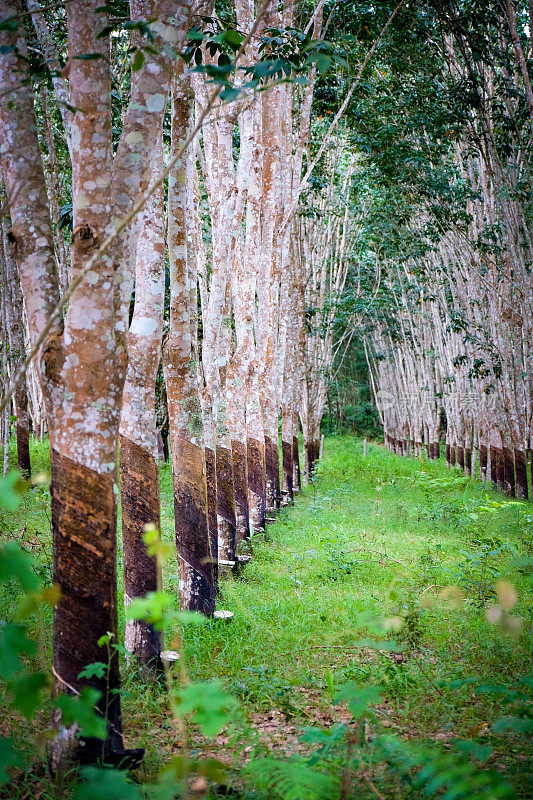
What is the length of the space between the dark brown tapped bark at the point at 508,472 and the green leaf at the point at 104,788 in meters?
14.7

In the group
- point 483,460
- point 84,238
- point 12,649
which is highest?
point 84,238

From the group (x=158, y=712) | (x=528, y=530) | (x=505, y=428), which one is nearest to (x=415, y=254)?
(x=505, y=428)

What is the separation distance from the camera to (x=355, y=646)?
3.90 metres

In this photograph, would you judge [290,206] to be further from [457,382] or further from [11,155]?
[457,382]

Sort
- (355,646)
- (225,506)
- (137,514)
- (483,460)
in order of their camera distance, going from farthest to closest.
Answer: (483,460)
(225,506)
(137,514)
(355,646)

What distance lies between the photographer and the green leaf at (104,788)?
1838 millimetres

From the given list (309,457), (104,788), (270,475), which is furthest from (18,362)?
(104,788)

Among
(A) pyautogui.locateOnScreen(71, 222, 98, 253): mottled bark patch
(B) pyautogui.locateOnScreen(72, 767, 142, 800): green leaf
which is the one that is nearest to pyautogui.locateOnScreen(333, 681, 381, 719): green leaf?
(B) pyautogui.locateOnScreen(72, 767, 142, 800): green leaf

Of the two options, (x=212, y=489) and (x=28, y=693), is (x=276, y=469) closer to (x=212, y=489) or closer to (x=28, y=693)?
(x=212, y=489)

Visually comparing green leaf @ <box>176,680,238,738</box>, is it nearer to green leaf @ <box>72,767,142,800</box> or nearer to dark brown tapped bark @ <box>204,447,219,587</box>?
green leaf @ <box>72,767,142,800</box>

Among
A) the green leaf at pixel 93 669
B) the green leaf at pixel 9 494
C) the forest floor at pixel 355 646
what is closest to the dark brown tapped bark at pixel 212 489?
the forest floor at pixel 355 646

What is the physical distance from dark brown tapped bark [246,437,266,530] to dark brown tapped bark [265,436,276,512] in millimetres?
Result: 1753

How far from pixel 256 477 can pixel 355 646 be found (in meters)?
6.64

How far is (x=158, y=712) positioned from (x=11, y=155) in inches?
136
